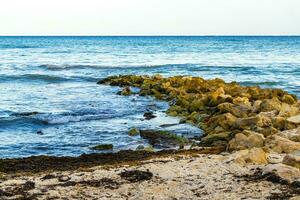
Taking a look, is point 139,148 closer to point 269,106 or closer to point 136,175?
point 136,175

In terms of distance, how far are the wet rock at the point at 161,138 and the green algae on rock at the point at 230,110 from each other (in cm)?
78

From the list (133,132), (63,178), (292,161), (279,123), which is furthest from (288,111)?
(63,178)

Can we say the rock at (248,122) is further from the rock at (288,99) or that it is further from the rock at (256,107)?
the rock at (288,99)

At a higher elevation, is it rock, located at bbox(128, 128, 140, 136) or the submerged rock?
rock, located at bbox(128, 128, 140, 136)

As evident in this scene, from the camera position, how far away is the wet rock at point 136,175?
9188 millimetres

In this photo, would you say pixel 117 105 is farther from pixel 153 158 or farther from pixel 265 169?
pixel 265 169

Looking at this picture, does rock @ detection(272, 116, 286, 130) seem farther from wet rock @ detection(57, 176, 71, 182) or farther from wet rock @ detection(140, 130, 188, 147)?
wet rock @ detection(57, 176, 71, 182)

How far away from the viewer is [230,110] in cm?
1600

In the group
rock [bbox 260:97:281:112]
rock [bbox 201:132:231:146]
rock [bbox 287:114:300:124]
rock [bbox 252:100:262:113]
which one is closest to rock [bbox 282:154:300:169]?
rock [bbox 201:132:231:146]

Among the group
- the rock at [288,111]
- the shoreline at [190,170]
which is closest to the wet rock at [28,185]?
the shoreline at [190,170]

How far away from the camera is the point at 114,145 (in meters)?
13.6

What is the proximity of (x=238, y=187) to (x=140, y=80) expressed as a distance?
22.5m

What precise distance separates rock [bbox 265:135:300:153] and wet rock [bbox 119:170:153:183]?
3.14m

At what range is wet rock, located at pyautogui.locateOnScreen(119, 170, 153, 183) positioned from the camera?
30.1 ft
